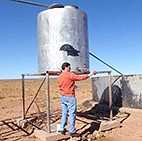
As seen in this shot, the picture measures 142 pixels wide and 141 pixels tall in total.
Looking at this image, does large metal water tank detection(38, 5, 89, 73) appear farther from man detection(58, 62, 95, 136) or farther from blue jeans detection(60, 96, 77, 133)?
blue jeans detection(60, 96, 77, 133)

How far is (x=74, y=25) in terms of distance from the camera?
27.4ft

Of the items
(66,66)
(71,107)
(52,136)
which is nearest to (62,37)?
(66,66)

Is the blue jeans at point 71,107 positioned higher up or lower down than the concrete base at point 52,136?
higher up

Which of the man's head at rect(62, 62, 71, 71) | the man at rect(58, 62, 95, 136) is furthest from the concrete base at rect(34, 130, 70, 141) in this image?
the man's head at rect(62, 62, 71, 71)

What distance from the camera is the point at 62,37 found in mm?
8273

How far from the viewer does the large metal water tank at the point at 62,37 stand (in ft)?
27.2

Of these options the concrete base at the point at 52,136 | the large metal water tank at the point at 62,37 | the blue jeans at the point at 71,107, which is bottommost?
the concrete base at the point at 52,136

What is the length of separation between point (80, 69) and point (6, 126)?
311cm

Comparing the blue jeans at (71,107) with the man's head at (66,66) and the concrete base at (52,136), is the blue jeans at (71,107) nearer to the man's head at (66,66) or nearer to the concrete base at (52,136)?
the concrete base at (52,136)

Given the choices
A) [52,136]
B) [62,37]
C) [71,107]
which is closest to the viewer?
[71,107]

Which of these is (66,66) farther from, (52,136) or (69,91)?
(52,136)

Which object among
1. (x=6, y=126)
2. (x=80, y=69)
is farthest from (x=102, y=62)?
(x=6, y=126)

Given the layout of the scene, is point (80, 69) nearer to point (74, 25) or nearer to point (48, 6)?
point (74, 25)

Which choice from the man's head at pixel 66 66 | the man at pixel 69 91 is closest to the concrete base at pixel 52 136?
the man at pixel 69 91
